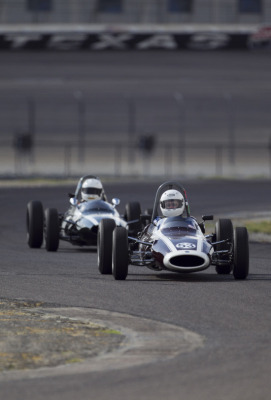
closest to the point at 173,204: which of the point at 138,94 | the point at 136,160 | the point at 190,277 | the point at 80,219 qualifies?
the point at 190,277

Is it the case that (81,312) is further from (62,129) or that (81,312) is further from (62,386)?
(62,129)

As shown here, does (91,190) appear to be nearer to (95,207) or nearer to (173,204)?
(95,207)

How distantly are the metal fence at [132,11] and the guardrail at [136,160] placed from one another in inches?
327

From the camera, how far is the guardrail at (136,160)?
45.7 meters

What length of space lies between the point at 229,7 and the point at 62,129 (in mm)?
11552

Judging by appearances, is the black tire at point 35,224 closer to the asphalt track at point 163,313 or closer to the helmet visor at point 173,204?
the asphalt track at point 163,313

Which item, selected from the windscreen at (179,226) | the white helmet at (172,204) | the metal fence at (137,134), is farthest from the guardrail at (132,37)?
the windscreen at (179,226)

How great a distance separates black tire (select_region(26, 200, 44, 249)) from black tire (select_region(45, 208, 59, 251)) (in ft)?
1.86

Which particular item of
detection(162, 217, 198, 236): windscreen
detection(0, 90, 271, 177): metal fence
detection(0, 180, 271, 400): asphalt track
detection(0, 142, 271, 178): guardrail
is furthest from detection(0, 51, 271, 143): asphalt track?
detection(162, 217, 198, 236): windscreen

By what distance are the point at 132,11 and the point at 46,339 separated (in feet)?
157

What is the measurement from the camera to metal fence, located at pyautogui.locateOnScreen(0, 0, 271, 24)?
56.4 meters

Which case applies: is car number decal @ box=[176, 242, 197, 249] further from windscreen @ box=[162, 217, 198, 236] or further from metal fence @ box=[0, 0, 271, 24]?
metal fence @ box=[0, 0, 271, 24]

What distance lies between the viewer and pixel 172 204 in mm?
15344

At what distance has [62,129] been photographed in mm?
51062
